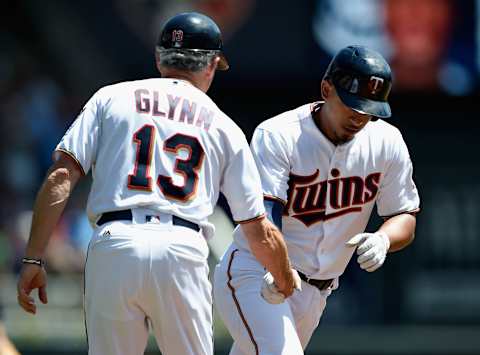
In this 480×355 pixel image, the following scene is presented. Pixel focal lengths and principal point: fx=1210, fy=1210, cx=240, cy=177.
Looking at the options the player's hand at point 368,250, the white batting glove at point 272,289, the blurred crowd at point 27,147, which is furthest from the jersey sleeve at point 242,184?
the blurred crowd at point 27,147

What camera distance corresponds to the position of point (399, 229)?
17.6ft

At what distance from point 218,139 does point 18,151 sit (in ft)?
27.9

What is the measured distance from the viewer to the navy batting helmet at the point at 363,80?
201 inches

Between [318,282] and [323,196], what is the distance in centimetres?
41

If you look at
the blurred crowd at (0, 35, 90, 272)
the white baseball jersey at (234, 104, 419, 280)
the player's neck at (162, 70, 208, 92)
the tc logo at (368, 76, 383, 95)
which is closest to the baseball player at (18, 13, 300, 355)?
the player's neck at (162, 70, 208, 92)

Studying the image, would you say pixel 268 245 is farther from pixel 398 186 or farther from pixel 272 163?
pixel 398 186

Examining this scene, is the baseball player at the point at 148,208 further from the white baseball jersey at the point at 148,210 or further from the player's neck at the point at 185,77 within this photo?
the player's neck at the point at 185,77

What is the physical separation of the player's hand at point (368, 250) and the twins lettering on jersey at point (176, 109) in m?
0.87

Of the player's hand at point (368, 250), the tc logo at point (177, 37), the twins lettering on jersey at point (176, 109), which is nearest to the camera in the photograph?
the twins lettering on jersey at point (176, 109)

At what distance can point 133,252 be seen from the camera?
4480 millimetres

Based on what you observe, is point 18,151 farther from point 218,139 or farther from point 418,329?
point 218,139

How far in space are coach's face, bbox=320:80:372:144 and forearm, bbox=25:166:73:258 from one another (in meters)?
1.28

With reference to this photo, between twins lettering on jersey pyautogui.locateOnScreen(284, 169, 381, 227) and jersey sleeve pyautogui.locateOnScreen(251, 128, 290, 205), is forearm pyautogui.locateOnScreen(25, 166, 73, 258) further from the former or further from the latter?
twins lettering on jersey pyautogui.locateOnScreen(284, 169, 381, 227)

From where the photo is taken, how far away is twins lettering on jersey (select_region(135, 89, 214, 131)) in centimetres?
459
